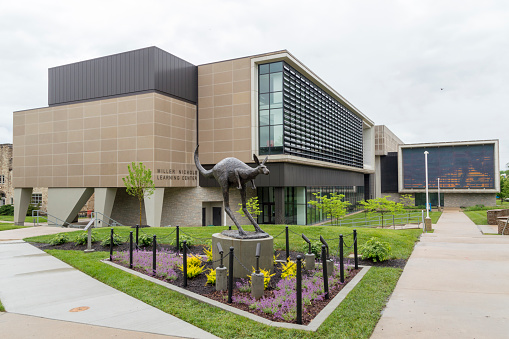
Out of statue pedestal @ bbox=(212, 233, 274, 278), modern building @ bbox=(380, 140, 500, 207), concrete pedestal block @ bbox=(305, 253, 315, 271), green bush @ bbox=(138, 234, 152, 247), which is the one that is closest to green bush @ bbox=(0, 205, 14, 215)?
green bush @ bbox=(138, 234, 152, 247)

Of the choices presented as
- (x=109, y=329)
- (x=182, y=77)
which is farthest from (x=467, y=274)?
(x=182, y=77)

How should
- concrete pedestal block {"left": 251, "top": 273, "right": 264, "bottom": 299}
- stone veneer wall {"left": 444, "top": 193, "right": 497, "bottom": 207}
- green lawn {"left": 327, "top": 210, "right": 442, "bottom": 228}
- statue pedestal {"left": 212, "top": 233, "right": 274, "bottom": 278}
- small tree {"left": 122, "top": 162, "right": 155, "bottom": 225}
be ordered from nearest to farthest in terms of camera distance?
concrete pedestal block {"left": 251, "top": 273, "right": 264, "bottom": 299} < statue pedestal {"left": 212, "top": 233, "right": 274, "bottom": 278} < small tree {"left": 122, "top": 162, "right": 155, "bottom": 225} < green lawn {"left": 327, "top": 210, "right": 442, "bottom": 228} < stone veneer wall {"left": 444, "top": 193, "right": 497, "bottom": 207}

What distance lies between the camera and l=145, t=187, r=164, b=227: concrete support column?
29.3 m

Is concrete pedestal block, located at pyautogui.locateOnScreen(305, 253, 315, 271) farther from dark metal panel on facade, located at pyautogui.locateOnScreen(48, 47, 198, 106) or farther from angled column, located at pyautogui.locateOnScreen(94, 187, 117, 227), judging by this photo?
angled column, located at pyautogui.locateOnScreen(94, 187, 117, 227)

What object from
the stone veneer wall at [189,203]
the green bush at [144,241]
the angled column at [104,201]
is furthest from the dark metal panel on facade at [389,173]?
the green bush at [144,241]

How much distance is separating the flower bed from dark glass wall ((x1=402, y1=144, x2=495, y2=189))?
50.5 m

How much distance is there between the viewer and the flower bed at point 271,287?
7.25 m

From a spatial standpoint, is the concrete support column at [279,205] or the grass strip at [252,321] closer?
the grass strip at [252,321]

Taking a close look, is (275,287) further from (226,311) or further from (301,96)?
(301,96)

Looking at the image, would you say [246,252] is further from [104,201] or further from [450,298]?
[104,201]

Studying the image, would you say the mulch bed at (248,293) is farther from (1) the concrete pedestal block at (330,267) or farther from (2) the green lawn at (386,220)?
(2) the green lawn at (386,220)

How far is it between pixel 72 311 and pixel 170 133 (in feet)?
77.6

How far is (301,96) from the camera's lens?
3244cm

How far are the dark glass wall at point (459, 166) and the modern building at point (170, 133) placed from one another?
28.2 metres
